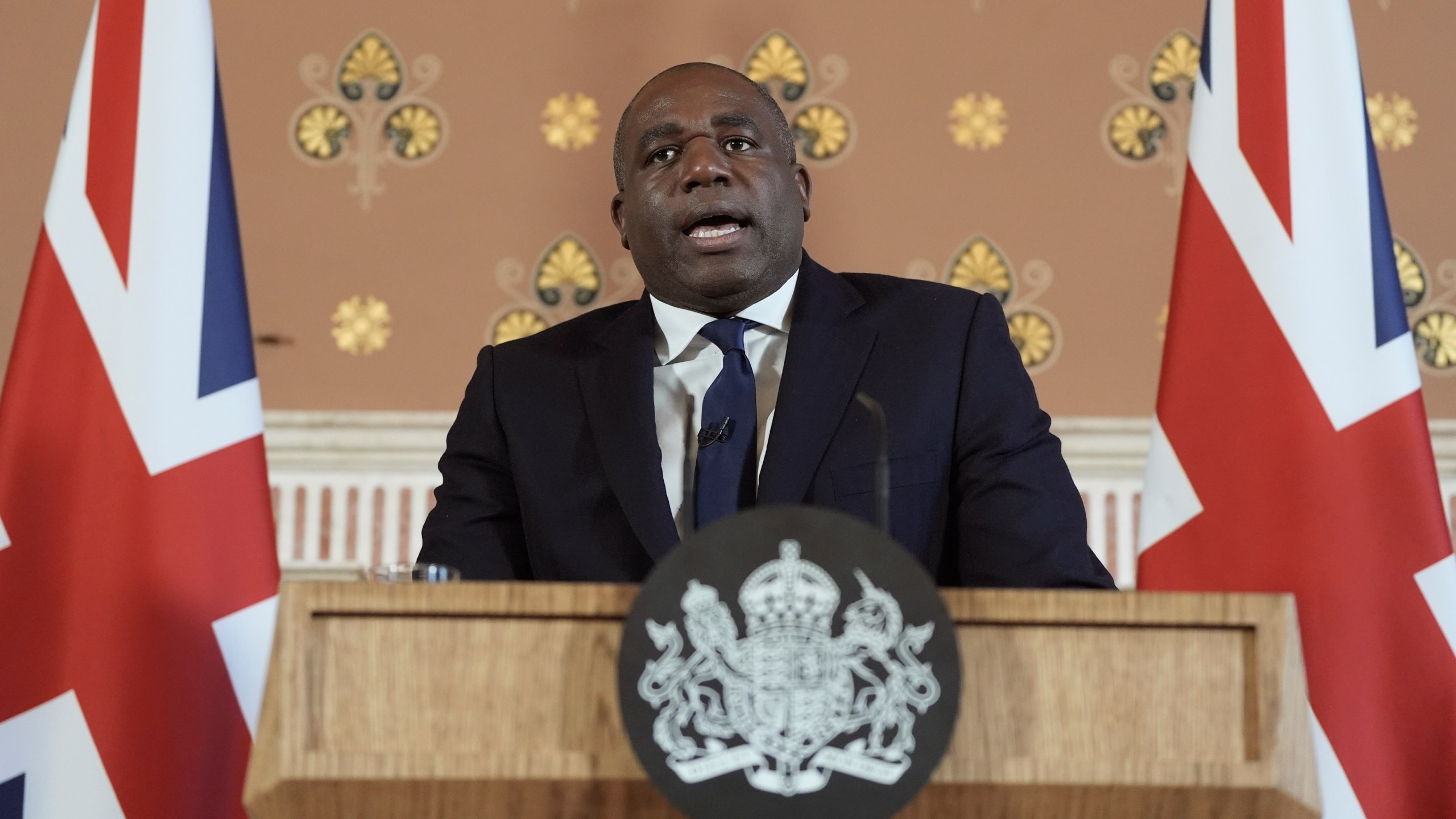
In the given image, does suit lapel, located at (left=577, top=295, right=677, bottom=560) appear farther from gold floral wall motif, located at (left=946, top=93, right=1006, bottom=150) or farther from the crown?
gold floral wall motif, located at (left=946, top=93, right=1006, bottom=150)

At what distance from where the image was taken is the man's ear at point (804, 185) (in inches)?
66.7

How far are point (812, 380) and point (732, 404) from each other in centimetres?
8

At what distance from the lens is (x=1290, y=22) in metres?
1.86

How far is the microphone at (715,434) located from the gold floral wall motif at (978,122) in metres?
1.05

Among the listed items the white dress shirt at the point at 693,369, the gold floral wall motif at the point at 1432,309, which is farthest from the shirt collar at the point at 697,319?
the gold floral wall motif at the point at 1432,309

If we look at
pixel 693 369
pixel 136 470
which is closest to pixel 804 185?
pixel 693 369

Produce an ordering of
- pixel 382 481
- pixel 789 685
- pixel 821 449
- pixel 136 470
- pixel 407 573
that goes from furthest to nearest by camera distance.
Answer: pixel 382 481 → pixel 136 470 → pixel 821 449 → pixel 407 573 → pixel 789 685

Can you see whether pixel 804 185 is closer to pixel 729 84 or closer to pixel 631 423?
pixel 729 84

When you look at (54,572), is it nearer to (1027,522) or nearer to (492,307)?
(492,307)

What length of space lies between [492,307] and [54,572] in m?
0.83

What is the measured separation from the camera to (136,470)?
1669 millimetres

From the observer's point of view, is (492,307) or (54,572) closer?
(54,572)

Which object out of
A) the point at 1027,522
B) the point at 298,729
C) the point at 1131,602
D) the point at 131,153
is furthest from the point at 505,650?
the point at 131,153

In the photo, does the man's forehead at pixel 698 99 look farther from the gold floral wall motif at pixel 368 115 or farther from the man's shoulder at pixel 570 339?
the gold floral wall motif at pixel 368 115
